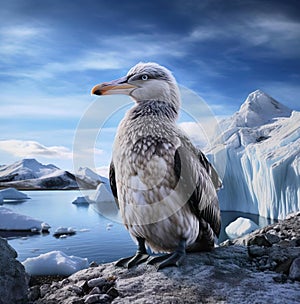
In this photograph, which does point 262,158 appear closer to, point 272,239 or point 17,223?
point 17,223

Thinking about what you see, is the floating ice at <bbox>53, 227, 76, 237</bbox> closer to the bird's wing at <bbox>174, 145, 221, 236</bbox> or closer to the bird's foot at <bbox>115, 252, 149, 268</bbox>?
the bird's foot at <bbox>115, 252, 149, 268</bbox>

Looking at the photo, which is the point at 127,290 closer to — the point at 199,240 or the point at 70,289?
the point at 70,289

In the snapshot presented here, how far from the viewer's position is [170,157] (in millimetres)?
3391

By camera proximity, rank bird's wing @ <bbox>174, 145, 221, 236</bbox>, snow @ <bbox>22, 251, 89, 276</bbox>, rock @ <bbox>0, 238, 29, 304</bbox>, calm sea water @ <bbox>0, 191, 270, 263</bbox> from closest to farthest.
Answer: rock @ <bbox>0, 238, 29, 304</bbox>, bird's wing @ <bbox>174, 145, 221, 236</bbox>, snow @ <bbox>22, 251, 89, 276</bbox>, calm sea water @ <bbox>0, 191, 270, 263</bbox>

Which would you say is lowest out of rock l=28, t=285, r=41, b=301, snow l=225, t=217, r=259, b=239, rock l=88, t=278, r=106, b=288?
snow l=225, t=217, r=259, b=239

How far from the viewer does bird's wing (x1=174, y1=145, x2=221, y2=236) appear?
3.43 metres

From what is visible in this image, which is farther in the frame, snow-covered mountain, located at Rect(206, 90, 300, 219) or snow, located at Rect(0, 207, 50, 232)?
snow, located at Rect(0, 207, 50, 232)

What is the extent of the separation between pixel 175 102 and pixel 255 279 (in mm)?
1656

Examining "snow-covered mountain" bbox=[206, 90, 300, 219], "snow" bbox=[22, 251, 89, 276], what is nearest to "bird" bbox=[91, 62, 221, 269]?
"snow" bbox=[22, 251, 89, 276]

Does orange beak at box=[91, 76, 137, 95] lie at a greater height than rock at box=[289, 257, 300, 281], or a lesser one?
greater

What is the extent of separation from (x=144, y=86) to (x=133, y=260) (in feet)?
5.06

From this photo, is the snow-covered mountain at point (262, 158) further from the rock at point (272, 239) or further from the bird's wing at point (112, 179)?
the bird's wing at point (112, 179)

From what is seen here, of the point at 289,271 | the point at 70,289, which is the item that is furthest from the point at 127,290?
the point at 289,271

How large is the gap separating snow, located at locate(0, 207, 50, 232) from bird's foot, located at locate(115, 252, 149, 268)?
1639 centimetres
